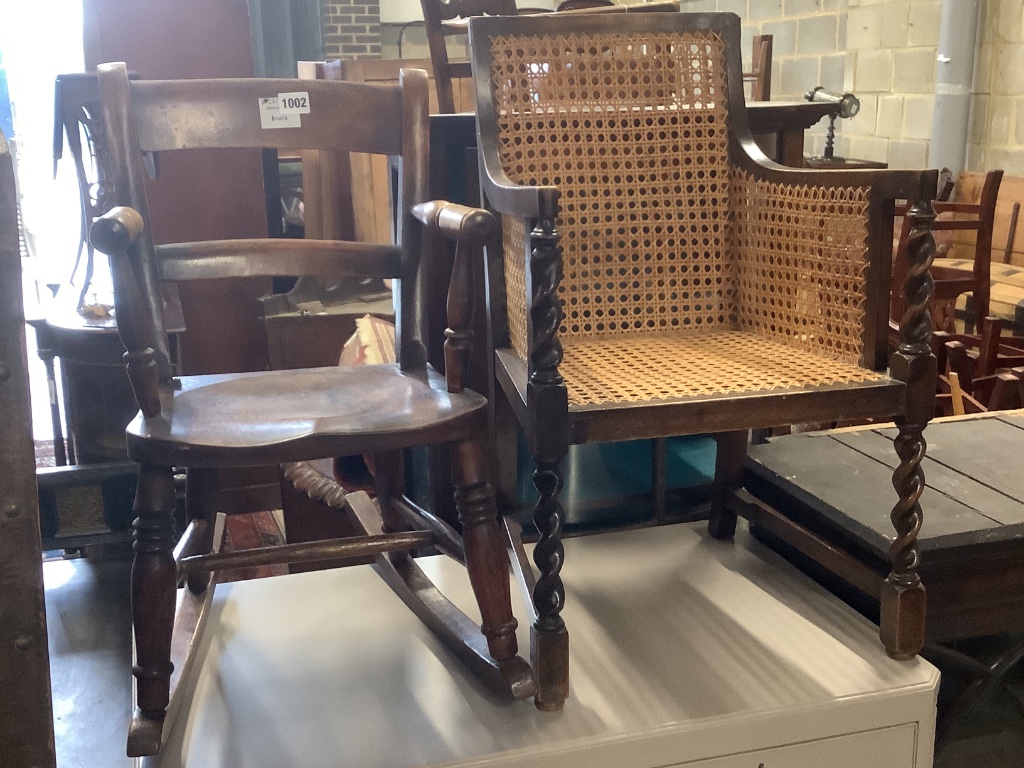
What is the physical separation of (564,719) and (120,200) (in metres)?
0.92

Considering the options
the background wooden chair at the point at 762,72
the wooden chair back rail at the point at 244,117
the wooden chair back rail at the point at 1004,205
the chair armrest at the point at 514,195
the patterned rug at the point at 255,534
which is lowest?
the patterned rug at the point at 255,534

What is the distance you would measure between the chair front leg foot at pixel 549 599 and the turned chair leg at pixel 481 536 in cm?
6

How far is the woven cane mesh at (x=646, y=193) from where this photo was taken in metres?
1.60

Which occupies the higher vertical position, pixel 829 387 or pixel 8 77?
pixel 8 77

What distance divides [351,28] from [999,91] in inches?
182

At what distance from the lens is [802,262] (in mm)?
1510

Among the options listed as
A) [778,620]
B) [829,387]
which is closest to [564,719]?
[778,620]

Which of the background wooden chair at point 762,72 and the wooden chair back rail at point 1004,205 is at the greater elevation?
the background wooden chair at point 762,72

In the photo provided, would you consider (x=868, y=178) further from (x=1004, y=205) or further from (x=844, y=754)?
(x=1004, y=205)

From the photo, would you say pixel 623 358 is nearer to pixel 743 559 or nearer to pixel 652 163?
pixel 652 163

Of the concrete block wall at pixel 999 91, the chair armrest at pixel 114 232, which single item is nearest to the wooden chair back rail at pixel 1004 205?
the concrete block wall at pixel 999 91

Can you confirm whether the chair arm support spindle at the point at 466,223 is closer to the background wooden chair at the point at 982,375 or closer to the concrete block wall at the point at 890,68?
the background wooden chair at the point at 982,375

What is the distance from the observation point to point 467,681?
1.40m

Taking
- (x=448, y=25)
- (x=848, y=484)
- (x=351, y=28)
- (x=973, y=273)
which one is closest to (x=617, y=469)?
(x=848, y=484)
